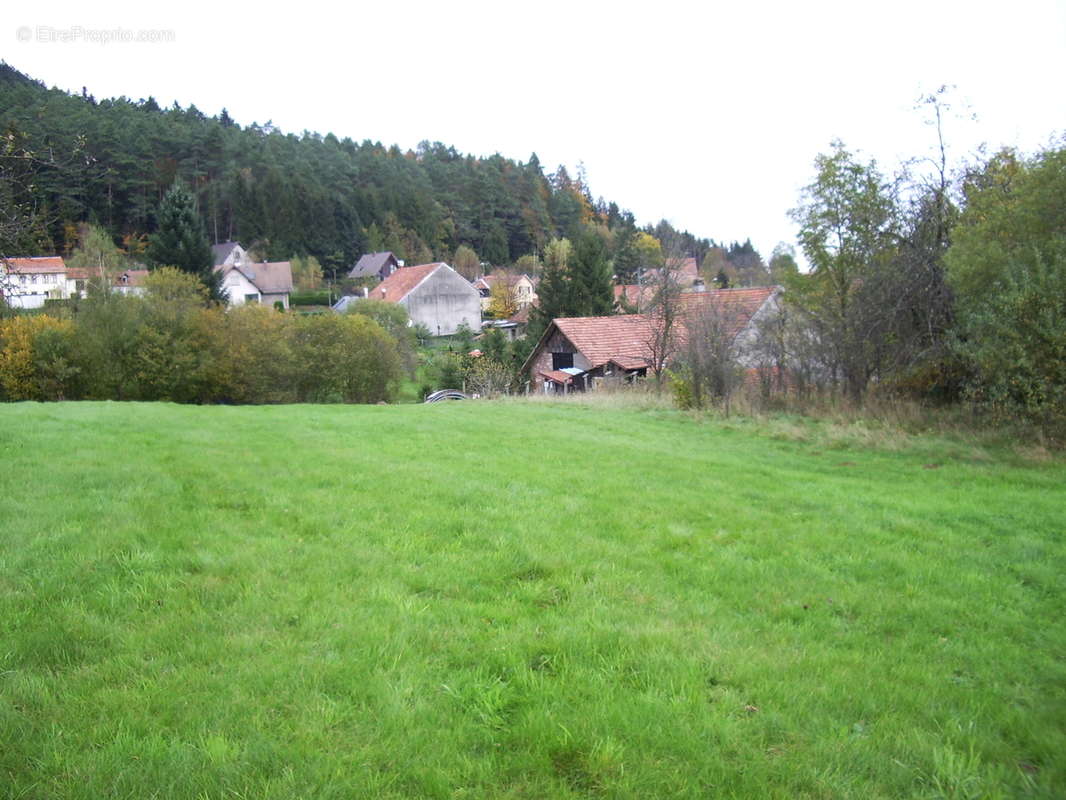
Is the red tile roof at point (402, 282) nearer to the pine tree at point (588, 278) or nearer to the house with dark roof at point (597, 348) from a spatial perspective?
the pine tree at point (588, 278)

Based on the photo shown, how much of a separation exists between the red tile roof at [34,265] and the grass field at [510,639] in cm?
295

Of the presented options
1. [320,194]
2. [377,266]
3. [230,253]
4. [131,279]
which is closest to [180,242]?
[131,279]

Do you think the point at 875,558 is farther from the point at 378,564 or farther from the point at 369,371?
the point at 369,371

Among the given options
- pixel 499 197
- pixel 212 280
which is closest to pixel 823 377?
pixel 212 280

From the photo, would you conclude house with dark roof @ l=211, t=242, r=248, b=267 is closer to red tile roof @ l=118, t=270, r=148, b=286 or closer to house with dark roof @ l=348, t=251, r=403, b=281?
house with dark roof @ l=348, t=251, r=403, b=281

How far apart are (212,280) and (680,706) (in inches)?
1882

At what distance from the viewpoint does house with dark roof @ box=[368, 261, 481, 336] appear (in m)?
63.2

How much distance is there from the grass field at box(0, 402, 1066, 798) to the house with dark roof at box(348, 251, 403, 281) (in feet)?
254

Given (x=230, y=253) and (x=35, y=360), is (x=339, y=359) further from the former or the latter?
(x=230, y=253)

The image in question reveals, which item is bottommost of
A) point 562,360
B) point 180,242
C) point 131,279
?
point 562,360

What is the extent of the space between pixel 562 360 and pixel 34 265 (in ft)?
79.1

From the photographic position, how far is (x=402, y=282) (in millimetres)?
64812

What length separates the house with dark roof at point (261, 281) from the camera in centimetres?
7031

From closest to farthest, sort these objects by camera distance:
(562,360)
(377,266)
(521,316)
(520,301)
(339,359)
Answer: (339,359), (562,360), (521,316), (520,301), (377,266)
